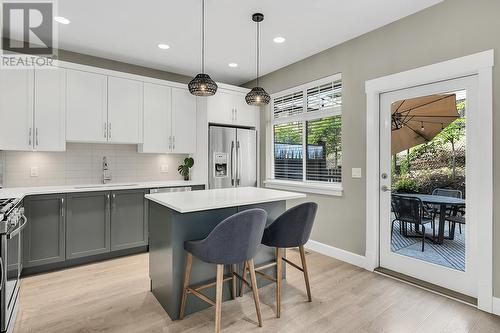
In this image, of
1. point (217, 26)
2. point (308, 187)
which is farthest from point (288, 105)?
point (217, 26)

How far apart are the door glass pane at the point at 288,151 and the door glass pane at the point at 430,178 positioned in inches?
59.9

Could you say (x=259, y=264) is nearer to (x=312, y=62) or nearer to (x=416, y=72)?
(x=416, y=72)

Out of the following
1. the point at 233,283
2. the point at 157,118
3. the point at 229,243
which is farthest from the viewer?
the point at 157,118

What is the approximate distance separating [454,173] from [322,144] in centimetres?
167

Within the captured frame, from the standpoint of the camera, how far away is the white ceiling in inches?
107

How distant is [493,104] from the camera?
232 centimetres

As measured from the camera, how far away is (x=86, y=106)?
3635 mm

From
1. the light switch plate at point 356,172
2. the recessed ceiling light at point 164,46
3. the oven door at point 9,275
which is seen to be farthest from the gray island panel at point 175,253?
the recessed ceiling light at point 164,46

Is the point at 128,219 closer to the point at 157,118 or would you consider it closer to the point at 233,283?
the point at 157,118

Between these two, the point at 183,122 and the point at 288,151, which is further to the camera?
the point at 288,151

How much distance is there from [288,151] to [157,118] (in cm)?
215

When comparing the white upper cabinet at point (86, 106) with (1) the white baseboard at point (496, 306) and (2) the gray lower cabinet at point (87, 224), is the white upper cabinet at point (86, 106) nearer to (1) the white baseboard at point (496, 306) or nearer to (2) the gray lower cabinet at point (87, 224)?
(2) the gray lower cabinet at point (87, 224)

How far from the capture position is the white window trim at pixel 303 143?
371cm

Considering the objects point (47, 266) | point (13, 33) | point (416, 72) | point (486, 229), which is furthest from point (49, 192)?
point (486, 229)
